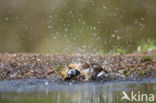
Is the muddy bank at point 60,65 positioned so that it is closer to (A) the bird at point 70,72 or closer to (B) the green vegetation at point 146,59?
(B) the green vegetation at point 146,59

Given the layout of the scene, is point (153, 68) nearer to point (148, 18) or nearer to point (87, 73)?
point (87, 73)

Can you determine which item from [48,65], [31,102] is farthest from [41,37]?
[31,102]

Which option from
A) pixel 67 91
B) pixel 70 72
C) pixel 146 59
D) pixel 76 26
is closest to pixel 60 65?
pixel 70 72

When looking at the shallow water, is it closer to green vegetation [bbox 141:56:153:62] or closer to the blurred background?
green vegetation [bbox 141:56:153:62]


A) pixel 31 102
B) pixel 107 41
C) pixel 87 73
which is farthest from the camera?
pixel 107 41

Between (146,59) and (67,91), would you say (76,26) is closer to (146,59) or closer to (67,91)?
(146,59)

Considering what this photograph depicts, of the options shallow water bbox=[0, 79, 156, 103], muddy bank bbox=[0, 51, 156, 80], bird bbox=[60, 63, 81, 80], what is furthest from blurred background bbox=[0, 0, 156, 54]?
shallow water bbox=[0, 79, 156, 103]
